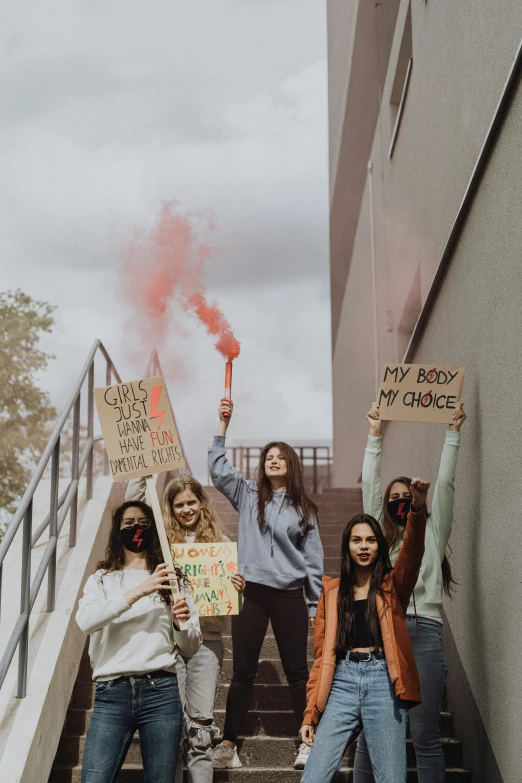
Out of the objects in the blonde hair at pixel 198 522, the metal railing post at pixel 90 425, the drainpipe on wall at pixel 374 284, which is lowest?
the blonde hair at pixel 198 522

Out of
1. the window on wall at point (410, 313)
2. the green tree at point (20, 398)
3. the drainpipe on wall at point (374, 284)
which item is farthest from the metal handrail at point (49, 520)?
the green tree at point (20, 398)

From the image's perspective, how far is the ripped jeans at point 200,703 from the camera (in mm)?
4324

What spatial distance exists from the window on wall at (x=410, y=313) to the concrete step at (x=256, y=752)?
5.02 meters

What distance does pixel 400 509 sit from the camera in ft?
15.5

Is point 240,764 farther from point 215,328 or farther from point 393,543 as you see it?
point 215,328

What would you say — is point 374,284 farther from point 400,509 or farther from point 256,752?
point 256,752

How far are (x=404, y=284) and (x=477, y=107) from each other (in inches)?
183

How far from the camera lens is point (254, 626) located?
5.07 m

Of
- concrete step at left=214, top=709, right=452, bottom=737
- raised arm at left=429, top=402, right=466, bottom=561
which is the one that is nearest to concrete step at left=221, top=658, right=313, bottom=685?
concrete step at left=214, top=709, right=452, bottom=737

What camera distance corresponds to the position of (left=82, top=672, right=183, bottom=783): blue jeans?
153 inches

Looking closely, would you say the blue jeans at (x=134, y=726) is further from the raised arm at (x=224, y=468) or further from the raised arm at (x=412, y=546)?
the raised arm at (x=224, y=468)

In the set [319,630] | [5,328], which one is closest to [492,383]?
[319,630]

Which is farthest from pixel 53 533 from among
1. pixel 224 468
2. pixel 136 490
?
pixel 224 468

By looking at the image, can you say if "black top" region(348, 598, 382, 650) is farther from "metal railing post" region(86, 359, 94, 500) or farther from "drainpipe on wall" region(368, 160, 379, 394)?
"drainpipe on wall" region(368, 160, 379, 394)
